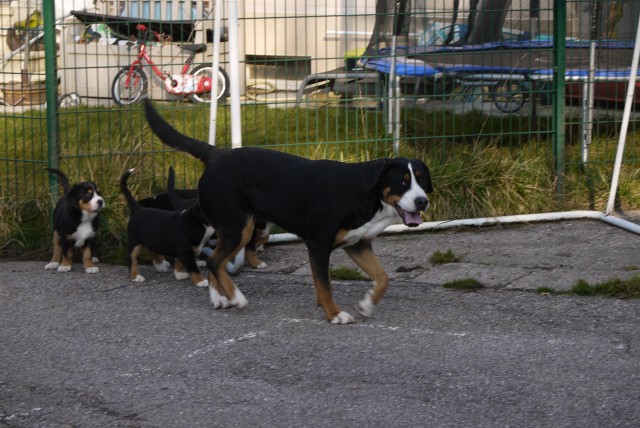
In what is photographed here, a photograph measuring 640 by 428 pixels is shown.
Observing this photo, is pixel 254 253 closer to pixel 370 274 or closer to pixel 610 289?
pixel 370 274

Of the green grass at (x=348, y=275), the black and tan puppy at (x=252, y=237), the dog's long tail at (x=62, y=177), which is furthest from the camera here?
the dog's long tail at (x=62, y=177)

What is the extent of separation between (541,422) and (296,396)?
1.21 m

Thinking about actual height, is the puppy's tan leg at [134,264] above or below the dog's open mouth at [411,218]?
below

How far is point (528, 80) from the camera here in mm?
9305

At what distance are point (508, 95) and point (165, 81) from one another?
3.07 metres

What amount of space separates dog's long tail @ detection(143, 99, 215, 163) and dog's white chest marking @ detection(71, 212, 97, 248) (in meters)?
1.21

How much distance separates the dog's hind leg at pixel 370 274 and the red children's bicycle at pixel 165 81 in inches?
109

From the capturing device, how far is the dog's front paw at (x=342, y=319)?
637 centimetres

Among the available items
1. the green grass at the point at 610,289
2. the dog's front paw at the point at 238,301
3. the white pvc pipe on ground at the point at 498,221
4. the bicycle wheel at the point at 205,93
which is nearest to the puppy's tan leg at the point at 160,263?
the white pvc pipe on ground at the point at 498,221

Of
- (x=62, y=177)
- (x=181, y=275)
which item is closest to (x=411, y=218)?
(x=181, y=275)

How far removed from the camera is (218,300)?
689 cm

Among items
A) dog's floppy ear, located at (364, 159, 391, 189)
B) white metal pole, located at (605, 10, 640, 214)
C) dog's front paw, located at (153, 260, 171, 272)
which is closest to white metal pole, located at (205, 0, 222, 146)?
dog's front paw, located at (153, 260, 171, 272)

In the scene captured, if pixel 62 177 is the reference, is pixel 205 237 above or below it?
below

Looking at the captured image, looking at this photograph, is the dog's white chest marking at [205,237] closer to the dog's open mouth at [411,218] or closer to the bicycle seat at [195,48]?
the dog's open mouth at [411,218]
